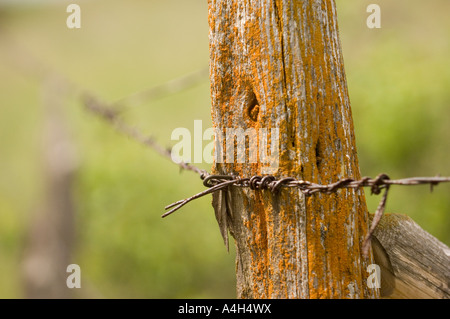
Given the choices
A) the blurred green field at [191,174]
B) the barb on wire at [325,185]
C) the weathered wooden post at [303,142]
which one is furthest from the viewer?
the blurred green field at [191,174]

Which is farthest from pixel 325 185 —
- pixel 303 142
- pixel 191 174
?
pixel 191 174

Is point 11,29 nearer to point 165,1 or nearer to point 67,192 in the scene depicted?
point 165,1

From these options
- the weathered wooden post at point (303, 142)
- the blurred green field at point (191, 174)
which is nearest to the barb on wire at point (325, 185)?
the weathered wooden post at point (303, 142)

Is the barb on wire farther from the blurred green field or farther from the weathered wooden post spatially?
the blurred green field

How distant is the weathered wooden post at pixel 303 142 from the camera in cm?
108

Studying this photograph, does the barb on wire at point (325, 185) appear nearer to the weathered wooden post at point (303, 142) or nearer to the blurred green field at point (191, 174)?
the weathered wooden post at point (303, 142)

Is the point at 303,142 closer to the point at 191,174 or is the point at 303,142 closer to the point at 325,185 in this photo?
the point at 325,185

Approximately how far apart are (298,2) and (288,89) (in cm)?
20

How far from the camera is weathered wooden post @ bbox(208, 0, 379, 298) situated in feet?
3.54

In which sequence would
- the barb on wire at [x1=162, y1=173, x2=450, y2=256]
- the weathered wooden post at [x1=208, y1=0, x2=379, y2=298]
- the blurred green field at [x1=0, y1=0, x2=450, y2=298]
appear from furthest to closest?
the blurred green field at [x1=0, y1=0, x2=450, y2=298] < the weathered wooden post at [x1=208, y1=0, x2=379, y2=298] < the barb on wire at [x1=162, y1=173, x2=450, y2=256]

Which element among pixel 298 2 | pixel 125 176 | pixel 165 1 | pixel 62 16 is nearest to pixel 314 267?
pixel 298 2

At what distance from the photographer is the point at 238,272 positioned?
1239 millimetres

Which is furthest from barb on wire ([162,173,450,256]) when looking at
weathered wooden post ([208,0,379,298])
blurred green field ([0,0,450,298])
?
blurred green field ([0,0,450,298])

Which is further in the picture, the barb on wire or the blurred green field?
the blurred green field
